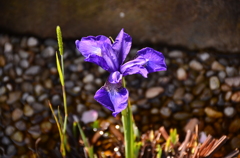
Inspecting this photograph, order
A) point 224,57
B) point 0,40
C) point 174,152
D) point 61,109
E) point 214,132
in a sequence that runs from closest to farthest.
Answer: point 174,152 < point 214,132 < point 61,109 < point 224,57 < point 0,40

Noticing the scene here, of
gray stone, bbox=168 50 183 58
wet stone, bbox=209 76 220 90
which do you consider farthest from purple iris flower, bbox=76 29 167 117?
gray stone, bbox=168 50 183 58

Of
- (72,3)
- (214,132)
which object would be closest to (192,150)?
(214,132)

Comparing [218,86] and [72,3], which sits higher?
[72,3]

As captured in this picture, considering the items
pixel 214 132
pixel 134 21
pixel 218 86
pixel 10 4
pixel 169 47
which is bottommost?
pixel 214 132

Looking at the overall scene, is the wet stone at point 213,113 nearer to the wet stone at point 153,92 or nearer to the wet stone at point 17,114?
the wet stone at point 153,92

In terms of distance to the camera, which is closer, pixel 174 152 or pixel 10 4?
pixel 174 152

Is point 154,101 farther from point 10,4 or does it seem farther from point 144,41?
point 10,4

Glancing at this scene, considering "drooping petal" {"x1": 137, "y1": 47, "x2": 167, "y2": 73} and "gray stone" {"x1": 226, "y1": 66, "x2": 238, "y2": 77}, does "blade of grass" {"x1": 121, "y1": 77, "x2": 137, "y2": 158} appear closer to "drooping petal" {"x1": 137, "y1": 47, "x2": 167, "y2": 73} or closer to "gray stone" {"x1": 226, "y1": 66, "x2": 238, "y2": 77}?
"drooping petal" {"x1": 137, "y1": 47, "x2": 167, "y2": 73}

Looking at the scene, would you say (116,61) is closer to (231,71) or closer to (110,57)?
(110,57)
